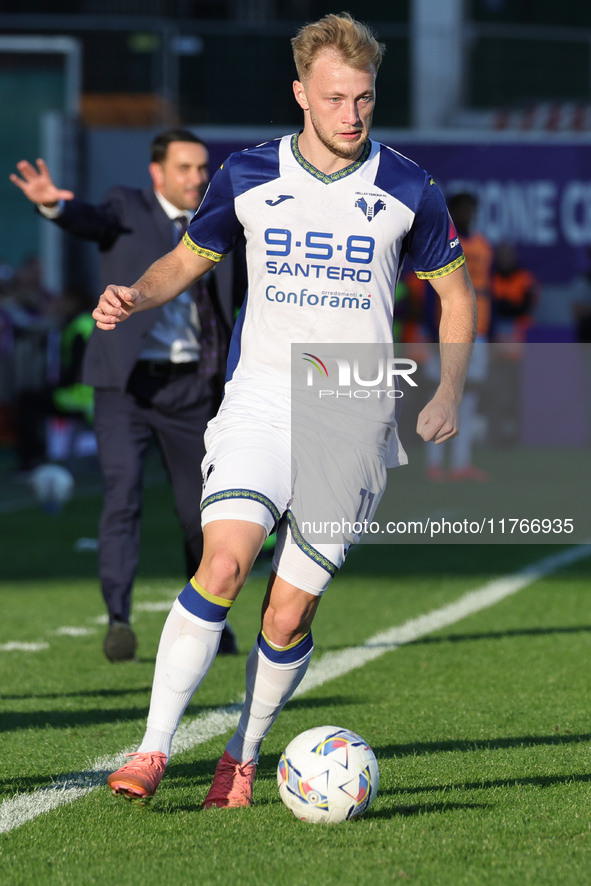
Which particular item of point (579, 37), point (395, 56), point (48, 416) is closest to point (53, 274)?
point (48, 416)

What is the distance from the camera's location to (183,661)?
3.59 m

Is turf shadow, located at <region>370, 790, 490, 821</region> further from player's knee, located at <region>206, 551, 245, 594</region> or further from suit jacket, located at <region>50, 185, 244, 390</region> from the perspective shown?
suit jacket, located at <region>50, 185, 244, 390</region>

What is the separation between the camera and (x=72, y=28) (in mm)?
16391

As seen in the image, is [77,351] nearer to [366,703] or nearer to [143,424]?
[143,424]

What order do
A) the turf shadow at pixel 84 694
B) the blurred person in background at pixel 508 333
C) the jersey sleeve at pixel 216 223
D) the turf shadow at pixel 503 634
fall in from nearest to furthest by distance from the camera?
the jersey sleeve at pixel 216 223 < the turf shadow at pixel 84 694 < the turf shadow at pixel 503 634 < the blurred person in background at pixel 508 333

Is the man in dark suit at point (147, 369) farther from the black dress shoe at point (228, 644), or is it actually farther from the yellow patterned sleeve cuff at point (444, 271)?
the yellow patterned sleeve cuff at point (444, 271)

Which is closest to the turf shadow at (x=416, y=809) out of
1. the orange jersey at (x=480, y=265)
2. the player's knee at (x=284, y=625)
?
the player's knee at (x=284, y=625)

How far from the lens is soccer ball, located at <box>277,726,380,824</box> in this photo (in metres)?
3.54

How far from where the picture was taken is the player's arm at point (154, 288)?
3621 millimetres

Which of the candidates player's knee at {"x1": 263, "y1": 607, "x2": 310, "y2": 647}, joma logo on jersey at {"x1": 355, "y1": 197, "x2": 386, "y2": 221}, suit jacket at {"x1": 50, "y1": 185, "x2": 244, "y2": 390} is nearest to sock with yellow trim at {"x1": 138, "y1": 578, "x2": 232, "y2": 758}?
player's knee at {"x1": 263, "y1": 607, "x2": 310, "y2": 647}

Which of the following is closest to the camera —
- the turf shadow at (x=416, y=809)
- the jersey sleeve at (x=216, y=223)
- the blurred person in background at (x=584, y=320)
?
the turf shadow at (x=416, y=809)

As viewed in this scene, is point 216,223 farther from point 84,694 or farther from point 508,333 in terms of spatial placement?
point 508,333

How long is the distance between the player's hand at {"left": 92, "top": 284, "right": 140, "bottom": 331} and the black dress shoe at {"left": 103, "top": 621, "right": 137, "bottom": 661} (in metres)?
2.58

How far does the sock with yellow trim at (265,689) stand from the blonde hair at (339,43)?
156 cm
